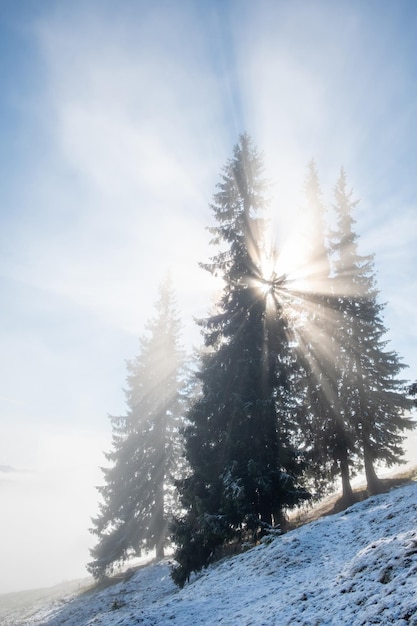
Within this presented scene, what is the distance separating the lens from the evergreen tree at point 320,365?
2020 cm

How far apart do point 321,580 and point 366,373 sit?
612 inches

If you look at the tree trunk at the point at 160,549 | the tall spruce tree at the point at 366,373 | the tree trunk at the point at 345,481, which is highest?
the tall spruce tree at the point at 366,373

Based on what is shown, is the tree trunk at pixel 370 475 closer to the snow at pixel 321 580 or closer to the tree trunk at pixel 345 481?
the tree trunk at pixel 345 481

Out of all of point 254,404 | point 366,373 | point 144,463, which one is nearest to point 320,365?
point 366,373

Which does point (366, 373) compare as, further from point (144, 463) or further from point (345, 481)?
point (144, 463)

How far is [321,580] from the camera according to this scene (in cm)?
809

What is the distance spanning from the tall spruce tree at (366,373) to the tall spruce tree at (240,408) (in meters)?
5.20

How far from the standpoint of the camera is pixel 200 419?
17281 mm

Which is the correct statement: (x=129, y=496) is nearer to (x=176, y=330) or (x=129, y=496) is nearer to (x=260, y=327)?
(x=176, y=330)

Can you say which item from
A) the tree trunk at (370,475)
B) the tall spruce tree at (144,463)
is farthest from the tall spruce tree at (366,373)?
the tall spruce tree at (144,463)

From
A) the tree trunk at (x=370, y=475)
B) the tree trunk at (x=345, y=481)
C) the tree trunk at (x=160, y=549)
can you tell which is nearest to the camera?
the tree trunk at (x=345, y=481)

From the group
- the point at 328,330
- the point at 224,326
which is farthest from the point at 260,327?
the point at 328,330

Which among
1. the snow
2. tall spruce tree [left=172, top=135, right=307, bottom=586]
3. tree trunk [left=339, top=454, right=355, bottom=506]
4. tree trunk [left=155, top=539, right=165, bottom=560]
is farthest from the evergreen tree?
tree trunk [left=155, top=539, right=165, bottom=560]

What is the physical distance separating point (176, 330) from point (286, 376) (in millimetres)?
17003
